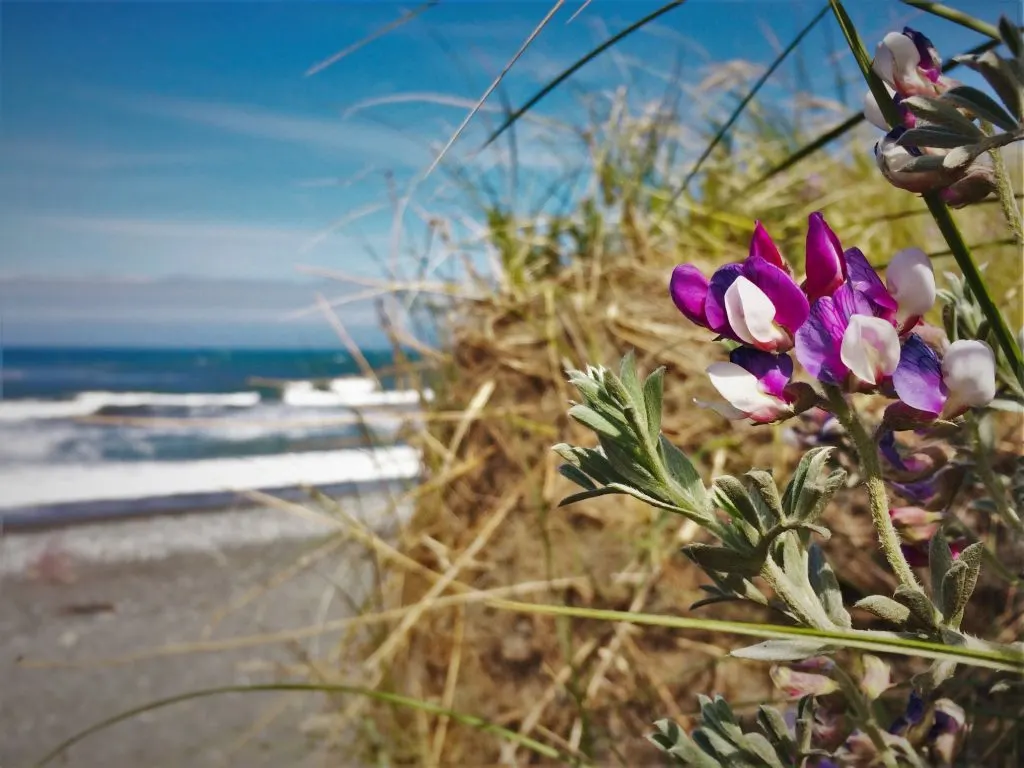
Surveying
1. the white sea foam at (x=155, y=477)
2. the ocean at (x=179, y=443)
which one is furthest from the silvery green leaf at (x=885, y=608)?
the white sea foam at (x=155, y=477)

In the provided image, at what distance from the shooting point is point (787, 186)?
70.0 inches

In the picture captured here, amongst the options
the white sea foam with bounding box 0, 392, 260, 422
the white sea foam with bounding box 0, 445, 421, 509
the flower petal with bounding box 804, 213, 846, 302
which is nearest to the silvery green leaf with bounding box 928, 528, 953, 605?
the flower petal with bounding box 804, 213, 846, 302

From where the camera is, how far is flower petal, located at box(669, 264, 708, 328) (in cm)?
36

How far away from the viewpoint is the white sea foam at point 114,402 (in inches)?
387

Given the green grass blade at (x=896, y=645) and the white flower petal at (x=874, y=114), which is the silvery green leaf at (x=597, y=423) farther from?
the white flower petal at (x=874, y=114)

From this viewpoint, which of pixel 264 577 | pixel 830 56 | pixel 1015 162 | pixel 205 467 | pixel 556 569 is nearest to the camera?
pixel 556 569

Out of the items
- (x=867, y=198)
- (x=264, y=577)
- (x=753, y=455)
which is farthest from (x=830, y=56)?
(x=264, y=577)

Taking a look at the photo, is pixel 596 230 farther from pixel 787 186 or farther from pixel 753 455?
pixel 753 455

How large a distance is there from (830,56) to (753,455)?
1.13 metres

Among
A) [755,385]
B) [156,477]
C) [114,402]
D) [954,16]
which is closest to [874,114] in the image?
[954,16]

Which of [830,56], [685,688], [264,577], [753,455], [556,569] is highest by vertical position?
[830,56]

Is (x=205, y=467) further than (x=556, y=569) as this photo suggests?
Yes

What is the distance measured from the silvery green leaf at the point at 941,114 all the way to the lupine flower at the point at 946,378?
0.27ft

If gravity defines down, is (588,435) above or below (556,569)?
above
